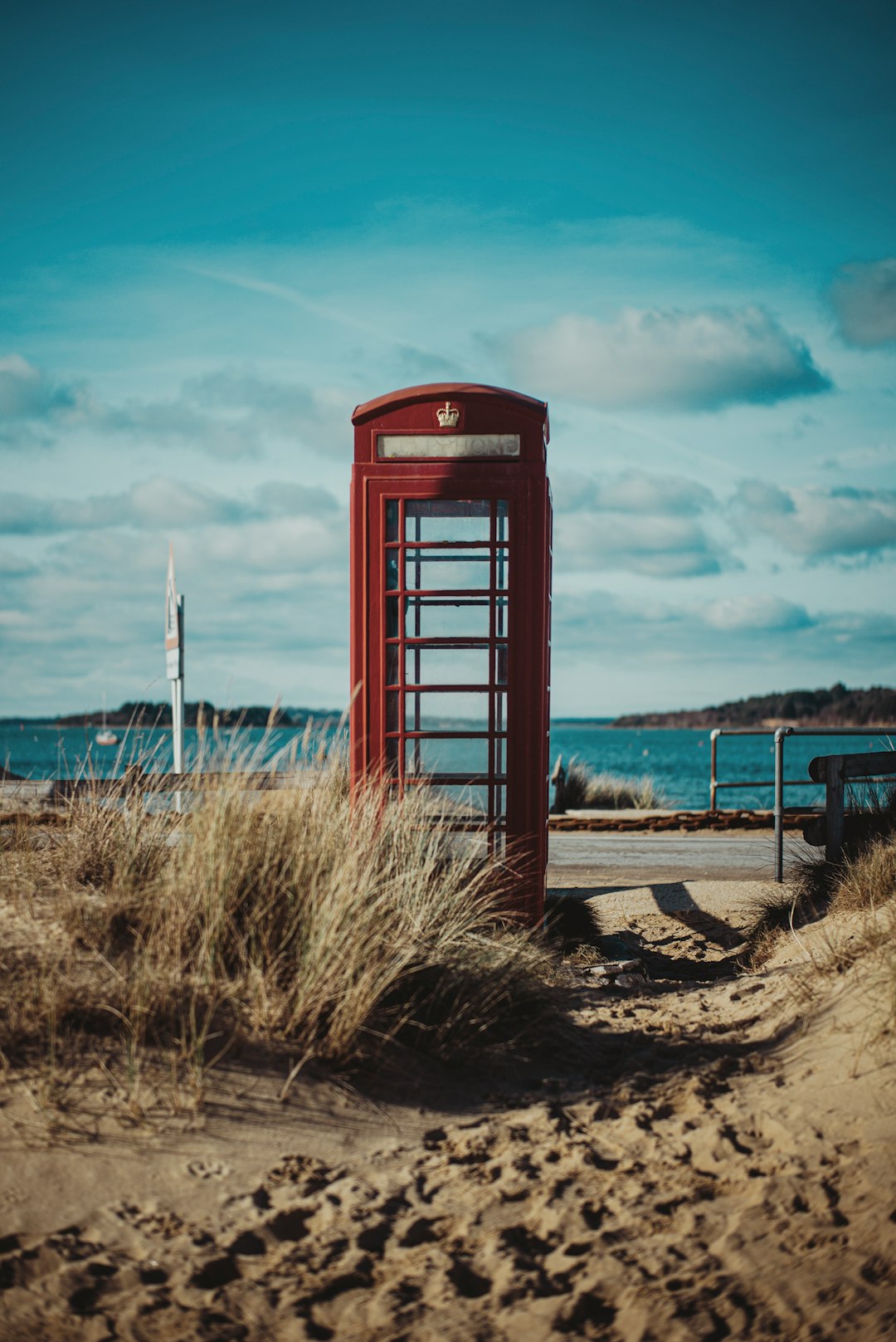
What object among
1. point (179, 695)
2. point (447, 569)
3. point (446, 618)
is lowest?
point (179, 695)

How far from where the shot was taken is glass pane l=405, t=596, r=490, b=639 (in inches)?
275

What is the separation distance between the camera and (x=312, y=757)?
588 cm

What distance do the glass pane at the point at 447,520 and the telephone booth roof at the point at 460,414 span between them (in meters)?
0.43

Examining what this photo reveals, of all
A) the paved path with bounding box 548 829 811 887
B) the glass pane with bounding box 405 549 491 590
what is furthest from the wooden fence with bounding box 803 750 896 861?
the glass pane with bounding box 405 549 491 590

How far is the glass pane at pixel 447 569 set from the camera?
698cm

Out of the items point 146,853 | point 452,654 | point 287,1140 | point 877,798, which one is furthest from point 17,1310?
point 877,798

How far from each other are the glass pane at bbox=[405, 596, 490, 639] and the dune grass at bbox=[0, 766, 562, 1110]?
181 centimetres

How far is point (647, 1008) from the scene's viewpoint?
5805mm

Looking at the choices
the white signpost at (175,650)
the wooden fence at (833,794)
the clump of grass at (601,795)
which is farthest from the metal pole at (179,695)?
the clump of grass at (601,795)

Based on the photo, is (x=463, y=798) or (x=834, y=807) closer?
(x=463, y=798)

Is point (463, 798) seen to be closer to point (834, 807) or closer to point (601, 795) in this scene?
point (834, 807)

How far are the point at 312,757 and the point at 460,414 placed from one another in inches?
98.1

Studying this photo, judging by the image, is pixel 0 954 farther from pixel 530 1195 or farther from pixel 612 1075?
pixel 612 1075

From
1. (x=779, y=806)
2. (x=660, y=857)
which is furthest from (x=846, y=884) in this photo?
(x=660, y=857)
